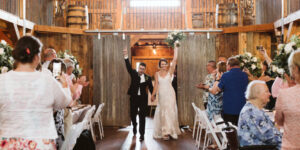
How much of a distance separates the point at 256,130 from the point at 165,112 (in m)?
3.97

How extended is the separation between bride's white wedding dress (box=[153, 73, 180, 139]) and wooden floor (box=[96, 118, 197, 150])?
0.76ft

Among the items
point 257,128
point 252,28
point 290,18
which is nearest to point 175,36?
point 252,28

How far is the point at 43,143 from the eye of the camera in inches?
82.5

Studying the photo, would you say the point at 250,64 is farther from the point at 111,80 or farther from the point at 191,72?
the point at 111,80

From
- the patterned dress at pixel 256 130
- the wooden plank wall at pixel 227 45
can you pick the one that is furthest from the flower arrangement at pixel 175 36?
the patterned dress at pixel 256 130

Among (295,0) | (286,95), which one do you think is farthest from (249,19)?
(286,95)

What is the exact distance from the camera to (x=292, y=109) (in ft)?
7.44

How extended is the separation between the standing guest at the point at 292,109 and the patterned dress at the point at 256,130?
22.6 inches

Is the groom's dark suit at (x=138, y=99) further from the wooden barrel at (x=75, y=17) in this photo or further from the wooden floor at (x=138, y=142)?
the wooden barrel at (x=75, y=17)

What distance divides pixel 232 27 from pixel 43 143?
715 cm

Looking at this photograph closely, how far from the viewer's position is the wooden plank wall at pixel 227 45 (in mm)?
8437

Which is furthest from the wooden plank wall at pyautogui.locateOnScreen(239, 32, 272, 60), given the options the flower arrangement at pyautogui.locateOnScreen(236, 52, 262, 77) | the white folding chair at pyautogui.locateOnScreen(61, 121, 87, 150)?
the white folding chair at pyautogui.locateOnScreen(61, 121, 87, 150)

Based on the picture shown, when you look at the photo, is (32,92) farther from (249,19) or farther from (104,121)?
(249,19)

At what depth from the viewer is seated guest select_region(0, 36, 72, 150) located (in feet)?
6.79
